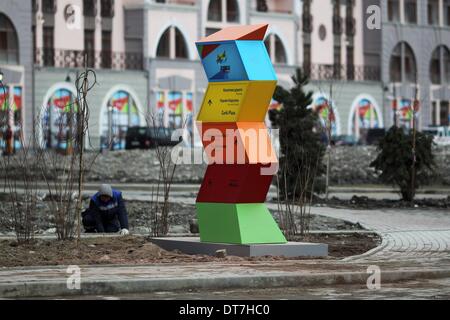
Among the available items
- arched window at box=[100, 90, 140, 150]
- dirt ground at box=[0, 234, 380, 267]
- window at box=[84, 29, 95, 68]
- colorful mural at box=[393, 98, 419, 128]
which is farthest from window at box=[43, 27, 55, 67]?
dirt ground at box=[0, 234, 380, 267]

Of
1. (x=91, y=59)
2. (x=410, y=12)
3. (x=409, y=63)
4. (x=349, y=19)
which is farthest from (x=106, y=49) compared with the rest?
(x=410, y=12)

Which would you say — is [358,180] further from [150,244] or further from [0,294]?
[0,294]

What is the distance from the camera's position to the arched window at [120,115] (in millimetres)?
67062

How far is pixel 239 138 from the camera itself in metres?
17.5

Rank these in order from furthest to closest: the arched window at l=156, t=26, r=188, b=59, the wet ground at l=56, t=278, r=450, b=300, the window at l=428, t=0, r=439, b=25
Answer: the window at l=428, t=0, r=439, b=25, the arched window at l=156, t=26, r=188, b=59, the wet ground at l=56, t=278, r=450, b=300

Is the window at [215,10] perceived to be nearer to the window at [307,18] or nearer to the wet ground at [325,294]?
the window at [307,18]

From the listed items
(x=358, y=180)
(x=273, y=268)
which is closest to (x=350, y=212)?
(x=273, y=268)

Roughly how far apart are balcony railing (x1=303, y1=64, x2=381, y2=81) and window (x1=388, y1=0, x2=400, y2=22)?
327 centimetres

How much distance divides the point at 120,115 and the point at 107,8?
5532 millimetres

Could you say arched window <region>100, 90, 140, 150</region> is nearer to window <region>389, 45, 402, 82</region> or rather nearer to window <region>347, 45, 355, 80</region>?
window <region>347, 45, 355, 80</region>

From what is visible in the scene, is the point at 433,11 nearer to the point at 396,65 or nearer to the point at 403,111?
the point at 396,65

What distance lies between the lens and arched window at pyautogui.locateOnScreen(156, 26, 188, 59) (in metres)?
72.2

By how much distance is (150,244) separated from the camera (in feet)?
60.4
